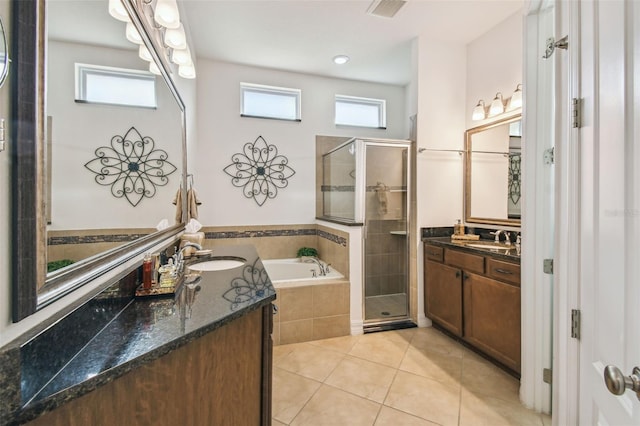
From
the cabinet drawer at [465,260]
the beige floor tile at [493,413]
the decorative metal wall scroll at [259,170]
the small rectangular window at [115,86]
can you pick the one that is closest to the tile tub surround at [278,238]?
the decorative metal wall scroll at [259,170]

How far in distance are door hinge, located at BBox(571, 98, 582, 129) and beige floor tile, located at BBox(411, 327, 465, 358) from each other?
2.01m

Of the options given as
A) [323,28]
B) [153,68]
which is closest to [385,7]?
[323,28]

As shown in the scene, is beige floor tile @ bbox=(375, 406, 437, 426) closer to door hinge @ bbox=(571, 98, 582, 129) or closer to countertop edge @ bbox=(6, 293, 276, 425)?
countertop edge @ bbox=(6, 293, 276, 425)

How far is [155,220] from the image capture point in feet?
5.00

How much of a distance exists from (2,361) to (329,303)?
2.31m

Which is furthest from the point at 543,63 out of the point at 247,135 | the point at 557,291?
the point at 247,135

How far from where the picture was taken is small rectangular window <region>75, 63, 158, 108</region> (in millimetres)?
886

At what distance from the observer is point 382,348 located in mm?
2428

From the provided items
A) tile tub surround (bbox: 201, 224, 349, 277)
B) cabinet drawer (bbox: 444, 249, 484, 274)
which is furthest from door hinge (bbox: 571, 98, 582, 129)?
tile tub surround (bbox: 201, 224, 349, 277)

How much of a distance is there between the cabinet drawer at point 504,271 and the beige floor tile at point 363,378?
3.34ft

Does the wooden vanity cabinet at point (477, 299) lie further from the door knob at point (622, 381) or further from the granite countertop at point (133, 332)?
the granite countertop at point (133, 332)

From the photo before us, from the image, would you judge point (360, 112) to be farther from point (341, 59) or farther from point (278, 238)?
point (278, 238)

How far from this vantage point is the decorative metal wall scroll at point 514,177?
244cm

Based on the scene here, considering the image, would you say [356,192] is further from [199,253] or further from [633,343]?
[633,343]
